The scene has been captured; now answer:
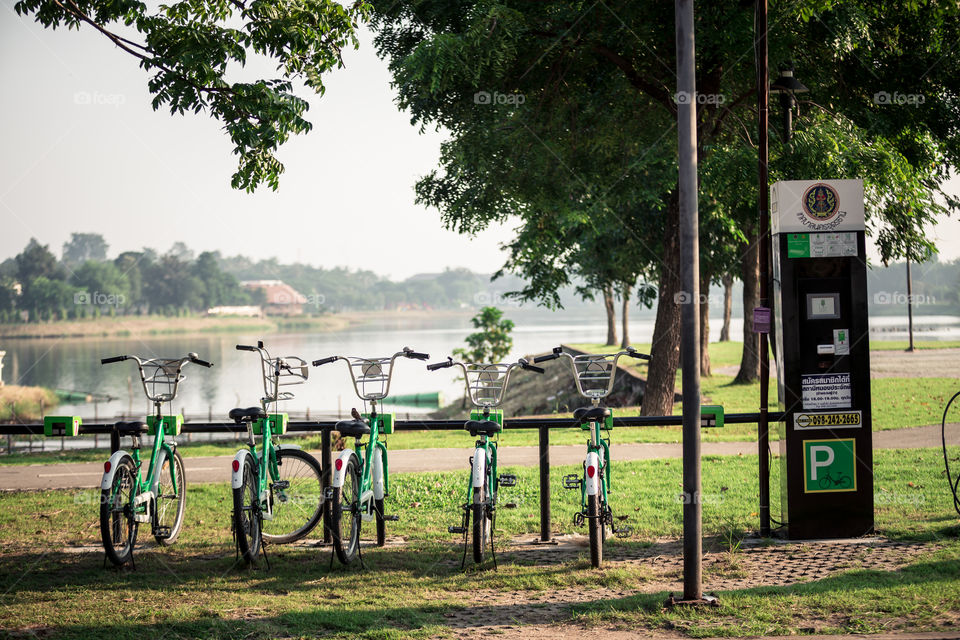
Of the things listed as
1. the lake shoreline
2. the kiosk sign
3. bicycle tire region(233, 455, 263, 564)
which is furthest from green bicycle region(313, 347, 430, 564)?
the lake shoreline

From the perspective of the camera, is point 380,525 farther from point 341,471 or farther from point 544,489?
point 544,489

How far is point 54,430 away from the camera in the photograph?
281 inches

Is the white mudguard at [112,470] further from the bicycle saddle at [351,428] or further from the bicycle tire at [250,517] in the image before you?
the bicycle saddle at [351,428]

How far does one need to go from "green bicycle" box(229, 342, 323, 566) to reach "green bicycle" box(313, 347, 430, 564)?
40cm

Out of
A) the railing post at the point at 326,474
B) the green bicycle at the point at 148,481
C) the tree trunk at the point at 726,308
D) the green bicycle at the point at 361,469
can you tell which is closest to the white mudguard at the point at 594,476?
the green bicycle at the point at 361,469

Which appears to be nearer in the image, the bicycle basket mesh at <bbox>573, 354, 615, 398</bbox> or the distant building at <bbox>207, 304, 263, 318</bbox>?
the bicycle basket mesh at <bbox>573, 354, 615, 398</bbox>

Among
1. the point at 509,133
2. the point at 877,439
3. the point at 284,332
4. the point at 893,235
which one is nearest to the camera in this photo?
the point at 877,439

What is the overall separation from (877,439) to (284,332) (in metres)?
133

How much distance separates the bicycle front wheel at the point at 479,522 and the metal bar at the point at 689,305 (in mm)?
1422

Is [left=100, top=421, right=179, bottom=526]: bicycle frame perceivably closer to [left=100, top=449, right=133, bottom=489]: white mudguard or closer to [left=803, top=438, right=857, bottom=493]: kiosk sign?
[left=100, top=449, right=133, bottom=489]: white mudguard

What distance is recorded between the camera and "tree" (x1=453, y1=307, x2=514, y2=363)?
118ft

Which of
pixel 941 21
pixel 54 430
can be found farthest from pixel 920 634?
pixel 941 21

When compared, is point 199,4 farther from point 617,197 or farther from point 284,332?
point 284,332

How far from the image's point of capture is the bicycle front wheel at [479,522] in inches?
234
